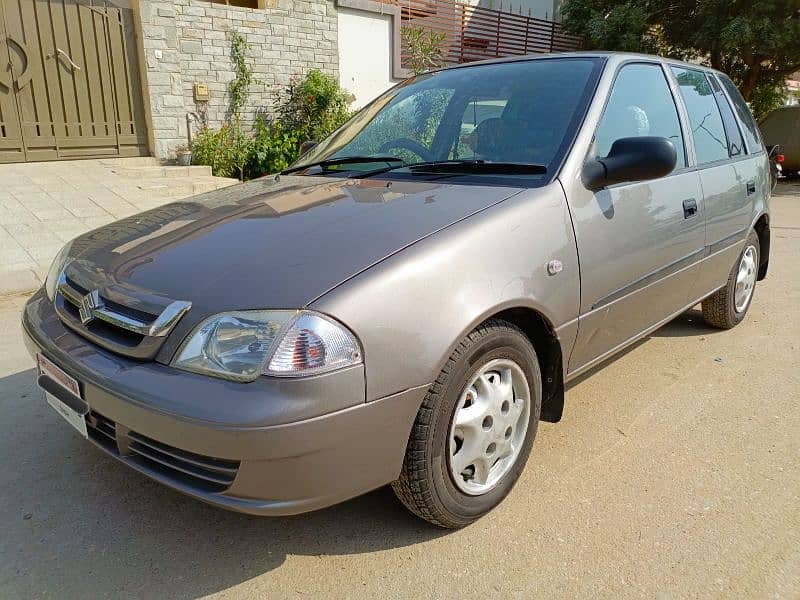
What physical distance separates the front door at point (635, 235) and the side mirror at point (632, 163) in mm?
79

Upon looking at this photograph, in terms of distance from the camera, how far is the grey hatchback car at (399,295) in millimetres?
1756

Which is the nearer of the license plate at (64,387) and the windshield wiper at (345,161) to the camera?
the license plate at (64,387)

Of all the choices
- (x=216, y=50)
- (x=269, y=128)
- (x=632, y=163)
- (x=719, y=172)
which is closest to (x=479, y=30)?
(x=269, y=128)

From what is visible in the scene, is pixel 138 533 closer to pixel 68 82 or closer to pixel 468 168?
pixel 468 168

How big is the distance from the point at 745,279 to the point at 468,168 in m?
2.74

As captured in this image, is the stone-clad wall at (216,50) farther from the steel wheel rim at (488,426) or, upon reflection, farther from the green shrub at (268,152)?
the steel wheel rim at (488,426)

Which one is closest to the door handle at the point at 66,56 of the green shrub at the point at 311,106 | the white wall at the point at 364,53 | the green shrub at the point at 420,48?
the green shrub at the point at 311,106

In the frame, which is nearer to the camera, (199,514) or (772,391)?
(199,514)

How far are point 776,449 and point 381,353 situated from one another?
6.79 feet

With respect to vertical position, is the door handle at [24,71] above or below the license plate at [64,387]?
above

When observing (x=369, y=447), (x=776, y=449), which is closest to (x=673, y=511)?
(x=776, y=449)

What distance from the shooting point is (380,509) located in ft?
7.79

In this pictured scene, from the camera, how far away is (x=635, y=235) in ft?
8.98

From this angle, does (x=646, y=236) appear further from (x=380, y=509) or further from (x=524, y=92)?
(x=380, y=509)
